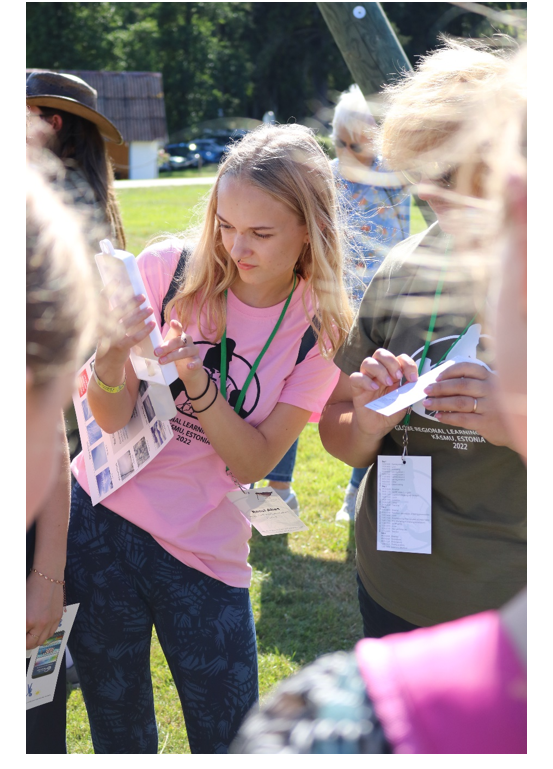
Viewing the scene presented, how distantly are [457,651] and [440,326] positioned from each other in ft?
3.38

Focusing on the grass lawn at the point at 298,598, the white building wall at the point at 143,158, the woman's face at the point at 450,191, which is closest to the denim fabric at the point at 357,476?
the grass lawn at the point at 298,598

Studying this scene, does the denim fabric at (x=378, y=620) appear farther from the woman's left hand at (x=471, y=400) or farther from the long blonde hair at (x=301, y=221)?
the long blonde hair at (x=301, y=221)

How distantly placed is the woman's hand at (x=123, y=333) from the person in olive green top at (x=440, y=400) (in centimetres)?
50

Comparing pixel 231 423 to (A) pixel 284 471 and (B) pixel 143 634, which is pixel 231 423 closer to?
(B) pixel 143 634

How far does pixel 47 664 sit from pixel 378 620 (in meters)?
0.81

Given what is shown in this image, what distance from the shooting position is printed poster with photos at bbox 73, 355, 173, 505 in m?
1.63

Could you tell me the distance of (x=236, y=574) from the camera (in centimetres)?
171

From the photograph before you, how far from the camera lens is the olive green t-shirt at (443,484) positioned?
1.40 m

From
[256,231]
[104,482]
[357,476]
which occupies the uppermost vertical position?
[256,231]

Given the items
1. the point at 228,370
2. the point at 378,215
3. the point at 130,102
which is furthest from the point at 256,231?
the point at 130,102

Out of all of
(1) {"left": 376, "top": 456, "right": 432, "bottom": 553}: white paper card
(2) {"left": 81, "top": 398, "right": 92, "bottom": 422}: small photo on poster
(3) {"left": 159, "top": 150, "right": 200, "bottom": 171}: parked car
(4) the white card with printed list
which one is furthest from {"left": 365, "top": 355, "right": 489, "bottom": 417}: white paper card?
(3) {"left": 159, "top": 150, "right": 200, "bottom": 171}: parked car

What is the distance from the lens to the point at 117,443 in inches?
67.9

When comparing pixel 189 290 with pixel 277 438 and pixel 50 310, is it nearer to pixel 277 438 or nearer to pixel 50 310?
pixel 277 438

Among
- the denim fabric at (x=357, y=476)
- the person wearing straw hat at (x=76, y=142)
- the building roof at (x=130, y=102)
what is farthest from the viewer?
the building roof at (x=130, y=102)
